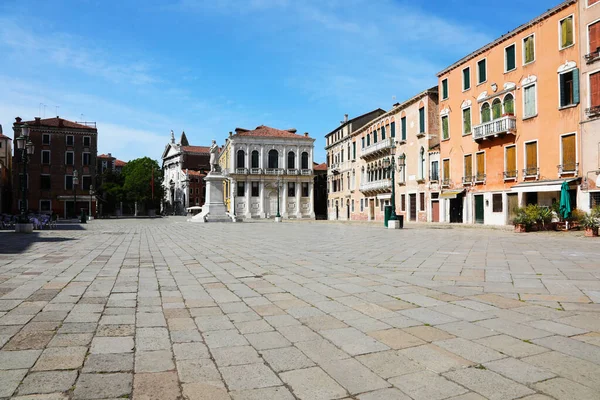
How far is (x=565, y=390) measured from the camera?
261cm

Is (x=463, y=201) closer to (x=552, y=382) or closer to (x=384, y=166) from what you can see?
(x=384, y=166)

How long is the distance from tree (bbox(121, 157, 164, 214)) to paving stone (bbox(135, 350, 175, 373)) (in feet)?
227

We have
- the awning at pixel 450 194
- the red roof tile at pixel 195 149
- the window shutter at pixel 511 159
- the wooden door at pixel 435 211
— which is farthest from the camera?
the red roof tile at pixel 195 149

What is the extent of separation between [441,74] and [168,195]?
81.1 metres

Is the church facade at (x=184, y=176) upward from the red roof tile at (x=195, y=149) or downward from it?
downward

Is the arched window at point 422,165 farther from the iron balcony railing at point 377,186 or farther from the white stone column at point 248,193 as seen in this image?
the white stone column at point 248,193

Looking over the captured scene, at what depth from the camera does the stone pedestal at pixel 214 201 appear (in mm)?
34906

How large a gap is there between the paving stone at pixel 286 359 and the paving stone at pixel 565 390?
150 cm

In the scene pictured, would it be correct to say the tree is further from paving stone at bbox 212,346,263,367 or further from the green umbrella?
paving stone at bbox 212,346,263,367

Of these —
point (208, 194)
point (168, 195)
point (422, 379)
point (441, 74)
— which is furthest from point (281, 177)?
point (422, 379)

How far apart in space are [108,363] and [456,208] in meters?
30.2

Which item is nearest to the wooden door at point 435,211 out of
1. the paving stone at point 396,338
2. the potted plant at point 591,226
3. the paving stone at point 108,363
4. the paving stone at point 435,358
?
the potted plant at point 591,226

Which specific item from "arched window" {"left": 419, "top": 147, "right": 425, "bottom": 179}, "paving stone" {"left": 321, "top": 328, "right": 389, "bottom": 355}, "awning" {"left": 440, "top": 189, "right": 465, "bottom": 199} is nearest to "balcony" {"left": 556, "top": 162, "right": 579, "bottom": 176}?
"awning" {"left": 440, "top": 189, "right": 465, "bottom": 199}

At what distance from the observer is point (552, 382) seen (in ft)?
8.96
